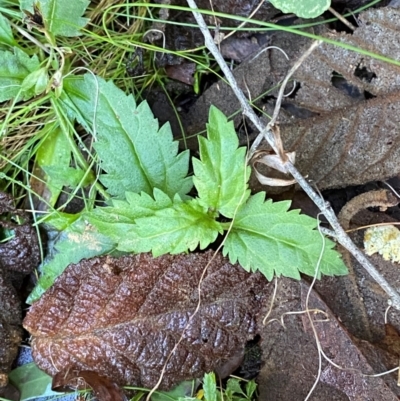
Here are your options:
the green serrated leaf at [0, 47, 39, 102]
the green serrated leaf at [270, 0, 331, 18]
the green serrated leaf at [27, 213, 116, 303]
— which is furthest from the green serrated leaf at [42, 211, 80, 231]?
the green serrated leaf at [270, 0, 331, 18]

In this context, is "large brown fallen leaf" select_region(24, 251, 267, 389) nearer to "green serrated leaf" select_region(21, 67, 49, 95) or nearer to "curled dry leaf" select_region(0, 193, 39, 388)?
"curled dry leaf" select_region(0, 193, 39, 388)

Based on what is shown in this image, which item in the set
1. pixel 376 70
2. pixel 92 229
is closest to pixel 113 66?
pixel 92 229

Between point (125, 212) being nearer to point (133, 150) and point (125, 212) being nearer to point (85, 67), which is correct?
point (133, 150)

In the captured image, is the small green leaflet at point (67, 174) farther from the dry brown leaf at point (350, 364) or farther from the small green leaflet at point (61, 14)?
the dry brown leaf at point (350, 364)

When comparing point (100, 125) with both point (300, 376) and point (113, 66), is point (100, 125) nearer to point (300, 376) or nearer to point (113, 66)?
point (113, 66)

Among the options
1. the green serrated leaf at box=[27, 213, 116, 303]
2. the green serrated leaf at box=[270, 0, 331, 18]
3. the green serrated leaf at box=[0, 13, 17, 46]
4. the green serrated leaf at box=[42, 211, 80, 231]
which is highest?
the green serrated leaf at box=[270, 0, 331, 18]

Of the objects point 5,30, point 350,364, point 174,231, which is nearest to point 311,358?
point 350,364

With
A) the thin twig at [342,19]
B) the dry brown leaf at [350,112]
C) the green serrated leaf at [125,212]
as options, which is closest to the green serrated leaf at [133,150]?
the green serrated leaf at [125,212]
